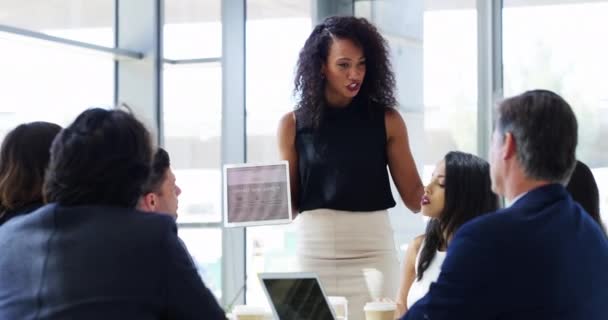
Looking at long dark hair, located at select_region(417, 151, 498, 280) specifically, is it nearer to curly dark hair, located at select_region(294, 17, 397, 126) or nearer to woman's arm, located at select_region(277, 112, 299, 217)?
curly dark hair, located at select_region(294, 17, 397, 126)

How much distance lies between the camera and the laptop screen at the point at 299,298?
2547mm

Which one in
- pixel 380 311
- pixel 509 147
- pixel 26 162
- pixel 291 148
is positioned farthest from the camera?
pixel 291 148

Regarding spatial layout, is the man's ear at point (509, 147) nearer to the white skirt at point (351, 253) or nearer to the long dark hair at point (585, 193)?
the long dark hair at point (585, 193)

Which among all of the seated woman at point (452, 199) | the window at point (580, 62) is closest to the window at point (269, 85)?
the window at point (580, 62)

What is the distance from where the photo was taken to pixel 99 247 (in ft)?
6.76

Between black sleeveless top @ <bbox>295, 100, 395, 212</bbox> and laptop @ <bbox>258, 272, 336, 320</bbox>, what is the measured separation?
1122mm

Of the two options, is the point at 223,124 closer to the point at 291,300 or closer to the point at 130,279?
the point at 291,300

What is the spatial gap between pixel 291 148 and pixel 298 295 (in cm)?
130

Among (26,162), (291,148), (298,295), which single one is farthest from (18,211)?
A: (291,148)

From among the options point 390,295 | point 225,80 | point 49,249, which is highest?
point 225,80

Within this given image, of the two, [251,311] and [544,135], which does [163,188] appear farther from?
[544,135]

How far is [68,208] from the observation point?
83.4 inches

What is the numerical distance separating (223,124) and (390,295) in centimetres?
427

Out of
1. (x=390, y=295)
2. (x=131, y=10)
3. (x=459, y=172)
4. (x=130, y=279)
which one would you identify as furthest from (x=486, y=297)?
(x=131, y=10)
